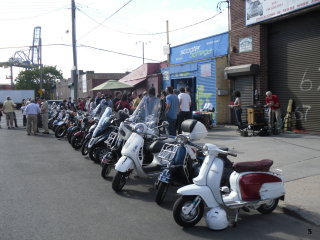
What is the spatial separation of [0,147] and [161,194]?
8.92 meters

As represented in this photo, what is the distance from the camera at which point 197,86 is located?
17562 millimetres

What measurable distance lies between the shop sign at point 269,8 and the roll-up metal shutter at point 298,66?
533 millimetres

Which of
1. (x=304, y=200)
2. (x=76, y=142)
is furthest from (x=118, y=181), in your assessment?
(x=76, y=142)

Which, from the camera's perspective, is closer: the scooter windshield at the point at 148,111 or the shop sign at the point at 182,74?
the scooter windshield at the point at 148,111

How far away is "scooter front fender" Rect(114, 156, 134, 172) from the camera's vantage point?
6.19 metres

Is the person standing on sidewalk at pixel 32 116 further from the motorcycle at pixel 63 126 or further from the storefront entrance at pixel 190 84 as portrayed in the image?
the storefront entrance at pixel 190 84

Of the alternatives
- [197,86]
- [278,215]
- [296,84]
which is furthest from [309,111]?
[278,215]

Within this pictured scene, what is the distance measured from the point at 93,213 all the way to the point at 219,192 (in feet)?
6.28

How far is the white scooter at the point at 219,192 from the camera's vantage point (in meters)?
4.70

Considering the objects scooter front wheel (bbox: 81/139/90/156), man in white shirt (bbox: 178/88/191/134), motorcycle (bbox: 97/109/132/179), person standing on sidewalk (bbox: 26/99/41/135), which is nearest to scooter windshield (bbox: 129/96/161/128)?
motorcycle (bbox: 97/109/132/179)

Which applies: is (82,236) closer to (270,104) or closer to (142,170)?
(142,170)

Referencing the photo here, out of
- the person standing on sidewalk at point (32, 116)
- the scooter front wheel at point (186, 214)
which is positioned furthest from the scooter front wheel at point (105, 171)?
the person standing on sidewalk at point (32, 116)

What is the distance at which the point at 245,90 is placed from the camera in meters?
14.5

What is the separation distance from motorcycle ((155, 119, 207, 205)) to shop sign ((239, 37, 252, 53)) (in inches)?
365
